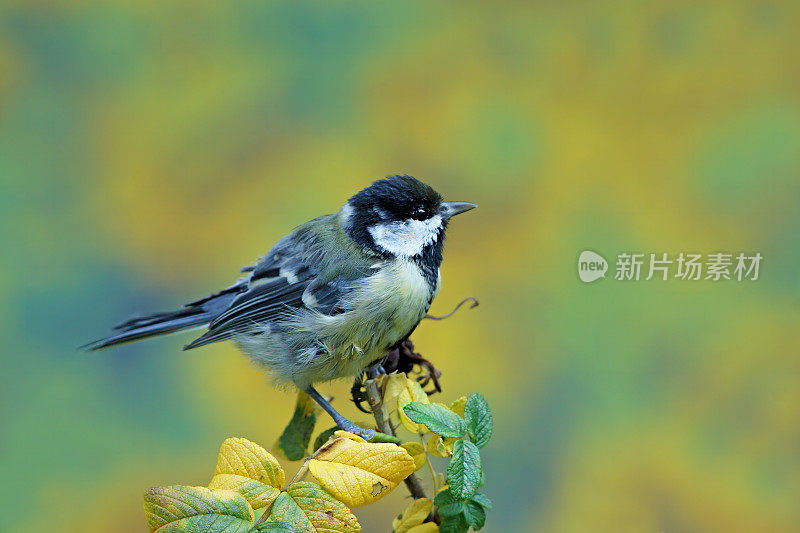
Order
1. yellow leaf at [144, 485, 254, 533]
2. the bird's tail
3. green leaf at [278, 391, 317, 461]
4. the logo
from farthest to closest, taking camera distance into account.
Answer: the logo < the bird's tail < green leaf at [278, 391, 317, 461] < yellow leaf at [144, 485, 254, 533]

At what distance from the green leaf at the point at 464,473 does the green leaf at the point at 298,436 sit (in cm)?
25

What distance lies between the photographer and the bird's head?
2.97 feet

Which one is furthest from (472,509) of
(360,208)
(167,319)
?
(167,319)

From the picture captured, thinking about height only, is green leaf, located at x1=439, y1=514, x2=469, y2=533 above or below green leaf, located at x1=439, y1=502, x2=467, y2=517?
below

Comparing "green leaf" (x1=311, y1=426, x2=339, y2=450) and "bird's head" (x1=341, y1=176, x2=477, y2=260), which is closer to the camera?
"green leaf" (x1=311, y1=426, x2=339, y2=450)

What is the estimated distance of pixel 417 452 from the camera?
65 cm

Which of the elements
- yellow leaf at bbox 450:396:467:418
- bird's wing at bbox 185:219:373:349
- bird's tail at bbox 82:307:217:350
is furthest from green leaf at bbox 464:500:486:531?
bird's tail at bbox 82:307:217:350

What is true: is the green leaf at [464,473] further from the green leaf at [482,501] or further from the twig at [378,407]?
the twig at [378,407]

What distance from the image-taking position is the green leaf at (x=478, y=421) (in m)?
0.62

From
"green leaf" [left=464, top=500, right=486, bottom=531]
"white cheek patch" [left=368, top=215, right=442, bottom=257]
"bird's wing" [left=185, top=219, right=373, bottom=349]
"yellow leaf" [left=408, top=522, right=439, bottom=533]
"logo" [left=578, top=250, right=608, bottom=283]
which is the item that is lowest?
"yellow leaf" [left=408, top=522, right=439, bottom=533]

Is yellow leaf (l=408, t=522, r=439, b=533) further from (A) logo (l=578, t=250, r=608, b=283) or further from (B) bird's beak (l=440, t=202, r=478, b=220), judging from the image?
(A) logo (l=578, t=250, r=608, b=283)

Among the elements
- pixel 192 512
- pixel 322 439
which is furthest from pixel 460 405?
pixel 192 512

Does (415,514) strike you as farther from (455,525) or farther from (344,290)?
(344,290)

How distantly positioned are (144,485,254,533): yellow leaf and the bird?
1.03ft
